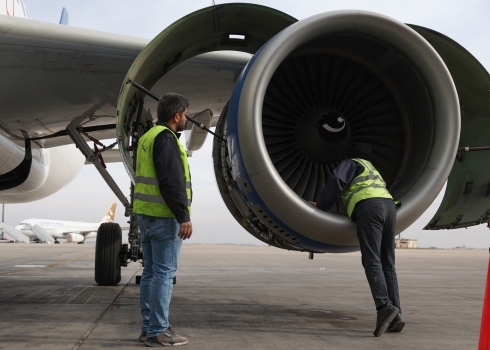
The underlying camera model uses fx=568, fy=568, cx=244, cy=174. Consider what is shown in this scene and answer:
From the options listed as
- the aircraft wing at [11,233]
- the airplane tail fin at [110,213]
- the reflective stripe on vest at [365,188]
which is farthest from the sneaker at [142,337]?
the airplane tail fin at [110,213]

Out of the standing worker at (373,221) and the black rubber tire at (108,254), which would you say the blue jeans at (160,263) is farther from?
the black rubber tire at (108,254)

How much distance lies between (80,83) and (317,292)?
3525 mm

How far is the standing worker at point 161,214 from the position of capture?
3.24 meters

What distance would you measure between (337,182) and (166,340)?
1.51 m

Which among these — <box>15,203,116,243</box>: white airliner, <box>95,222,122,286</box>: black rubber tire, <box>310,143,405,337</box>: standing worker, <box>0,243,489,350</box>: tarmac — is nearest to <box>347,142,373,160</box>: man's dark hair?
<box>310,143,405,337</box>: standing worker

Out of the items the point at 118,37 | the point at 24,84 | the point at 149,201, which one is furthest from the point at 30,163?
the point at 149,201

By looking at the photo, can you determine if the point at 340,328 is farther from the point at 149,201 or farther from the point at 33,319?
the point at 33,319

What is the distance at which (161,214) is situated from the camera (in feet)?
10.9

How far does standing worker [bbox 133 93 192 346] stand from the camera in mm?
3236

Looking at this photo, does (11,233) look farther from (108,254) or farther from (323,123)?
(323,123)

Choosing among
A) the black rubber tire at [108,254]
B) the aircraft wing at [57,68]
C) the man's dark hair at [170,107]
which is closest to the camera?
the man's dark hair at [170,107]

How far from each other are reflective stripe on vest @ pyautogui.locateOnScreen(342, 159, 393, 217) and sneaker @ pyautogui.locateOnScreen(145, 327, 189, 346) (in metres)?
1.44

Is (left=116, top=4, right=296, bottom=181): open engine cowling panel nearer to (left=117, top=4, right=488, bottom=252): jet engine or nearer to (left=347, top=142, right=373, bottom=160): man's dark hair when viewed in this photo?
(left=117, top=4, right=488, bottom=252): jet engine

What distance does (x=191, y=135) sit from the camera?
276 inches
